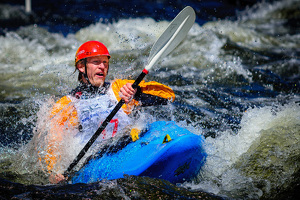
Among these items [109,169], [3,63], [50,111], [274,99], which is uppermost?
[3,63]

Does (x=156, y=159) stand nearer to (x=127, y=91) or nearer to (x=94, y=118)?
(x=127, y=91)

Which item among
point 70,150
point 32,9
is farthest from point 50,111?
point 32,9

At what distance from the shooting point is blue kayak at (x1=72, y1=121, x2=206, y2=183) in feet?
7.96

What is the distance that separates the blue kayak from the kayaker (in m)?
0.33

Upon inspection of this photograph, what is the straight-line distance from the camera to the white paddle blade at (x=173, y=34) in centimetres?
292

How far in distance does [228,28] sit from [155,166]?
9.05m

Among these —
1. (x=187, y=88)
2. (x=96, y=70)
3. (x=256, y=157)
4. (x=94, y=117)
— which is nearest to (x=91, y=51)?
(x=96, y=70)

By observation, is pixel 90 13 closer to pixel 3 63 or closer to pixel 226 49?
pixel 3 63

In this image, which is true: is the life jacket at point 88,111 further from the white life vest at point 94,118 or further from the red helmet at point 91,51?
the red helmet at point 91,51

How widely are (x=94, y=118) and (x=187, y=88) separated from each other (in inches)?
123

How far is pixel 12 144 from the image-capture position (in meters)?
3.79

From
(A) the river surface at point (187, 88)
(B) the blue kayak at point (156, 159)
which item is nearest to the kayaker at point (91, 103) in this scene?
(A) the river surface at point (187, 88)

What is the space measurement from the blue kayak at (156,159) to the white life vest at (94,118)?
0.96ft

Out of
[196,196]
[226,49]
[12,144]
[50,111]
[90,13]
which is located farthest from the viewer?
[90,13]
